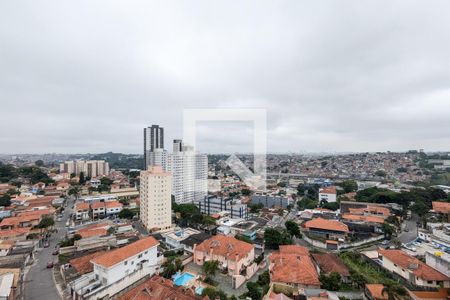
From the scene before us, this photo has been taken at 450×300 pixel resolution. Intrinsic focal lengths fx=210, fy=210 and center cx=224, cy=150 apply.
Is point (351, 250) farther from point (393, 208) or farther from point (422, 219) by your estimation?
point (393, 208)

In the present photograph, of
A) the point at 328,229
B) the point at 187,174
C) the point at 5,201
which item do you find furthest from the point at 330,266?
the point at 5,201

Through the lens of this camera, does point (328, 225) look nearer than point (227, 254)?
No

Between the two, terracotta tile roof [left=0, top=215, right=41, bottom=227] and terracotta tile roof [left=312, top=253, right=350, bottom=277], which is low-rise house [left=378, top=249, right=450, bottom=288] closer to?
terracotta tile roof [left=312, top=253, right=350, bottom=277]

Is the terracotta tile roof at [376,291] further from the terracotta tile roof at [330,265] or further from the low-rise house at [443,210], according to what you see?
the low-rise house at [443,210]

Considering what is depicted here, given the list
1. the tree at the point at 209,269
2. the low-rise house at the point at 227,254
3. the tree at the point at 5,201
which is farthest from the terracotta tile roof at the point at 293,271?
the tree at the point at 5,201

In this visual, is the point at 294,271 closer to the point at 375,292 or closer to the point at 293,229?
the point at 375,292
